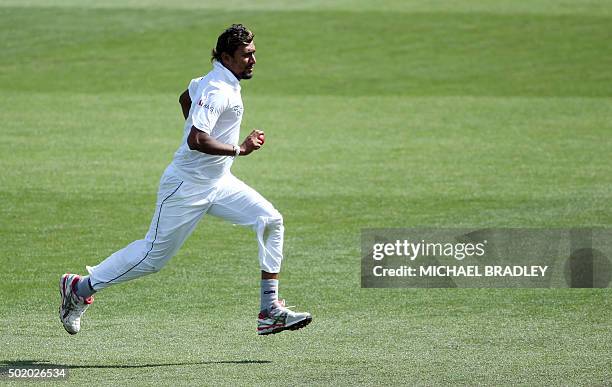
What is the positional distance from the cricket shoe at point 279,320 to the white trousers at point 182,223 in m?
0.32

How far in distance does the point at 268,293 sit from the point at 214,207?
0.80 meters

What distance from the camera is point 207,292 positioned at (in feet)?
36.2

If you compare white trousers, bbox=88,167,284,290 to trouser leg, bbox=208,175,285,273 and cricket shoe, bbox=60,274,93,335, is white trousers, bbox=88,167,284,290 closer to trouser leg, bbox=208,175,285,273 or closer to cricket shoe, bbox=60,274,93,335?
trouser leg, bbox=208,175,285,273

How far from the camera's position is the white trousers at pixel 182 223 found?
30.0 feet

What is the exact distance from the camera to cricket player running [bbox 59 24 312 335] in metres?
9.12

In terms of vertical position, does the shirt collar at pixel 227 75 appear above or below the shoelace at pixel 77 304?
above

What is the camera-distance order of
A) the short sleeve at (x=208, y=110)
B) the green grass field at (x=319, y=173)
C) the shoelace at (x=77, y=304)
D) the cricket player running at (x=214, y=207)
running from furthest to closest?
the shoelace at (x=77, y=304), the cricket player running at (x=214, y=207), the green grass field at (x=319, y=173), the short sleeve at (x=208, y=110)

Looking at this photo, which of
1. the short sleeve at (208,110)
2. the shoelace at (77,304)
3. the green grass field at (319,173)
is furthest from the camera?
the shoelace at (77,304)

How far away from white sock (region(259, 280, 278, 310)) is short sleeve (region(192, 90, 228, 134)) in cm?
128

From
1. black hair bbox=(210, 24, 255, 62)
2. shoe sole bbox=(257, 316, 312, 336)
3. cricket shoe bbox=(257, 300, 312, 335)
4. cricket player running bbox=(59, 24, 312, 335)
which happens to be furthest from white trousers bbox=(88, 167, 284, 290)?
black hair bbox=(210, 24, 255, 62)

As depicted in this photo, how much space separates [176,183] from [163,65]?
1877cm

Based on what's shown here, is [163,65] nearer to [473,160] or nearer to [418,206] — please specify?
[473,160]

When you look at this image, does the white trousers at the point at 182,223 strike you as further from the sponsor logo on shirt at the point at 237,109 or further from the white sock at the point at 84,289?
the sponsor logo on shirt at the point at 237,109

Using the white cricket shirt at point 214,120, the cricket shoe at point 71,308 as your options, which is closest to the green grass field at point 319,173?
the cricket shoe at point 71,308
